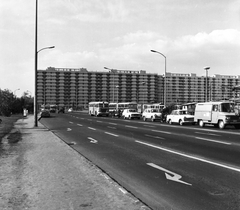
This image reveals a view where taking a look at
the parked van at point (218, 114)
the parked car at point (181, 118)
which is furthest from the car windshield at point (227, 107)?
the parked car at point (181, 118)

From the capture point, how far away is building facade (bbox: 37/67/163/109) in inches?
5719

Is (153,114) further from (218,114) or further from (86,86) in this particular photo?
(86,86)

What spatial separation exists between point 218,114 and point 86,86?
423 feet

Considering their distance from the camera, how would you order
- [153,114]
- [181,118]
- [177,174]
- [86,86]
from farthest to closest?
[86,86] < [153,114] < [181,118] < [177,174]

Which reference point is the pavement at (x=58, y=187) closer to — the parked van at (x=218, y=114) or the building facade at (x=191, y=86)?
the parked van at (x=218, y=114)

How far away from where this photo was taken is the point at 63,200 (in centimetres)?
462

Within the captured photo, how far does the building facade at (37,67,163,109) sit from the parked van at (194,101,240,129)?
383 feet

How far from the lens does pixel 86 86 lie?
14888 cm

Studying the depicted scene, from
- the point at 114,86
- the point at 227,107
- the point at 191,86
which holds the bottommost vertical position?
the point at 227,107

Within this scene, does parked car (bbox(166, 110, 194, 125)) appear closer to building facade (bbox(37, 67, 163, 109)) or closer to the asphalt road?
the asphalt road

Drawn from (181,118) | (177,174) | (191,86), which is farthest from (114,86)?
(177,174)

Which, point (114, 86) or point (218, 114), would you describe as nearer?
point (218, 114)

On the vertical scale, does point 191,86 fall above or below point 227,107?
above

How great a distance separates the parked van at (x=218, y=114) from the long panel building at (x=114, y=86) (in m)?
112
